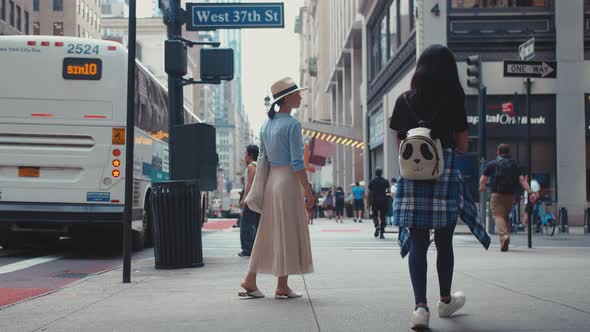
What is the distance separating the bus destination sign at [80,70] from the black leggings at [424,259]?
27.7ft

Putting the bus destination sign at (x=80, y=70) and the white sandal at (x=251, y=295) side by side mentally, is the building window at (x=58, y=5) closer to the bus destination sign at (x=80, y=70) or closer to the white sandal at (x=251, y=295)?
the bus destination sign at (x=80, y=70)

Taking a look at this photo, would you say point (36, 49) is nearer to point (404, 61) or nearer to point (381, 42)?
point (404, 61)

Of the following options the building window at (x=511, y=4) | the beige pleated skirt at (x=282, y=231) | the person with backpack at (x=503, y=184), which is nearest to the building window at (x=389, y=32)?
the building window at (x=511, y=4)

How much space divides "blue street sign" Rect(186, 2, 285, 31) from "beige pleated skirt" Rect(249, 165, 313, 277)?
520cm

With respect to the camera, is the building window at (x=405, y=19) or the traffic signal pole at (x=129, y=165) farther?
the building window at (x=405, y=19)

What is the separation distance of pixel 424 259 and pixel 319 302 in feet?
4.69

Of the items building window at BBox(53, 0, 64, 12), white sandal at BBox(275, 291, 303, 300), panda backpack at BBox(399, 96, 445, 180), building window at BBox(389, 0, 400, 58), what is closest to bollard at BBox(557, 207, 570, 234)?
building window at BBox(389, 0, 400, 58)

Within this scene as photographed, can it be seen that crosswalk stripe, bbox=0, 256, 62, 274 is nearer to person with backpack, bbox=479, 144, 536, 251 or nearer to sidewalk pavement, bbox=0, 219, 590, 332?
sidewalk pavement, bbox=0, 219, 590, 332

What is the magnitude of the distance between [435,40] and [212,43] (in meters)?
15.7

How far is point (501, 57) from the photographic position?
24875 millimetres

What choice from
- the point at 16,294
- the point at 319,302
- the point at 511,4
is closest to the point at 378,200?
the point at 511,4

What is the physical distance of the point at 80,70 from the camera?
41.3 feet

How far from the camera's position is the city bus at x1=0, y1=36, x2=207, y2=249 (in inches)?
482

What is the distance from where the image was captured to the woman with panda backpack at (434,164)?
520 cm
